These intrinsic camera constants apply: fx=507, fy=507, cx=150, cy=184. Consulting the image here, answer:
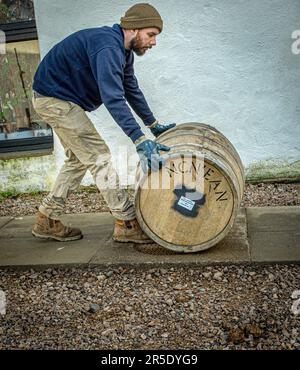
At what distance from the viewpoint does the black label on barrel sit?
3682 mm

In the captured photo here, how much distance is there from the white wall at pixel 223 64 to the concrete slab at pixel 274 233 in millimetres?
1051

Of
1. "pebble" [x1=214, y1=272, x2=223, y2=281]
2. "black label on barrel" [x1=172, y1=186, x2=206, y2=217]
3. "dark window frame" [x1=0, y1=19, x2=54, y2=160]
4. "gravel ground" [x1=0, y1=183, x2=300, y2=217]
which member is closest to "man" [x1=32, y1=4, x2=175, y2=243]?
"black label on barrel" [x1=172, y1=186, x2=206, y2=217]

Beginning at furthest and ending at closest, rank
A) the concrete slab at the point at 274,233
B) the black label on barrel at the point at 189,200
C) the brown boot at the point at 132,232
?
the brown boot at the point at 132,232
the concrete slab at the point at 274,233
the black label on barrel at the point at 189,200

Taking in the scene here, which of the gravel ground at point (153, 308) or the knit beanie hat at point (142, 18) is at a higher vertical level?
the knit beanie hat at point (142, 18)

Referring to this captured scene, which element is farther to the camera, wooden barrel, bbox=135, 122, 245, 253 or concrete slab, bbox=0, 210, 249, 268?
concrete slab, bbox=0, 210, 249, 268

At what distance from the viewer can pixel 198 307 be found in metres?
3.24

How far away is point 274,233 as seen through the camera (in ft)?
14.0

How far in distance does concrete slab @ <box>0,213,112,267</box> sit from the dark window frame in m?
1.12

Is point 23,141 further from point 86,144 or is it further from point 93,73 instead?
point 93,73

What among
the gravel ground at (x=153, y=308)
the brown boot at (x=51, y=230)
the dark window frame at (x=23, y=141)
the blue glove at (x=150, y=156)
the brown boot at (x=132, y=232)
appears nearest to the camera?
the gravel ground at (x=153, y=308)

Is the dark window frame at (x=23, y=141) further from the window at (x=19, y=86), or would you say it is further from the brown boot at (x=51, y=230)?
the brown boot at (x=51, y=230)

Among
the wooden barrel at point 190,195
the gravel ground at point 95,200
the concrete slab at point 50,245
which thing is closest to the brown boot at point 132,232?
the concrete slab at point 50,245

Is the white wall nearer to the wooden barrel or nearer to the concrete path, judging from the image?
the concrete path

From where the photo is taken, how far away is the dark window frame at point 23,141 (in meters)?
5.89
